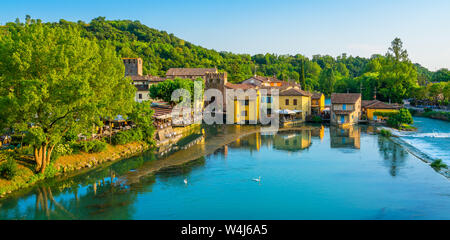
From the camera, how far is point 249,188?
19078 millimetres

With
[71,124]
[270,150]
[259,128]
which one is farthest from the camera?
[259,128]

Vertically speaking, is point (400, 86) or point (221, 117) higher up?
point (400, 86)

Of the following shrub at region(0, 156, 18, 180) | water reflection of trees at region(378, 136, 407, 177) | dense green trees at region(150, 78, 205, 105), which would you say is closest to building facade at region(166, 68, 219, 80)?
dense green trees at region(150, 78, 205, 105)

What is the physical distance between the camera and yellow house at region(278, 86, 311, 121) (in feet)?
159

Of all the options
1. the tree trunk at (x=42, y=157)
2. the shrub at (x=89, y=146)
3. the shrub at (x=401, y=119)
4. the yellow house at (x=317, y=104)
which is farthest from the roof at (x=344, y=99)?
the tree trunk at (x=42, y=157)

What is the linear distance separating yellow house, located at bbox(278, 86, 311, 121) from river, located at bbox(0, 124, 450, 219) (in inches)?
774

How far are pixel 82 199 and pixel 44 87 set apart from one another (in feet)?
20.4

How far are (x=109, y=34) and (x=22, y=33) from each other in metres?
105

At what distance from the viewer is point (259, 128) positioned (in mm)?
42250

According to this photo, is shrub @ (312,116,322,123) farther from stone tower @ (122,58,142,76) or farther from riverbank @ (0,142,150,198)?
stone tower @ (122,58,142,76)

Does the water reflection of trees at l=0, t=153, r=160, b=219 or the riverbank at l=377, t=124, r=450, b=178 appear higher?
the riverbank at l=377, t=124, r=450, b=178

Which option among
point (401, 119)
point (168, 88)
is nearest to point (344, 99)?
point (401, 119)
